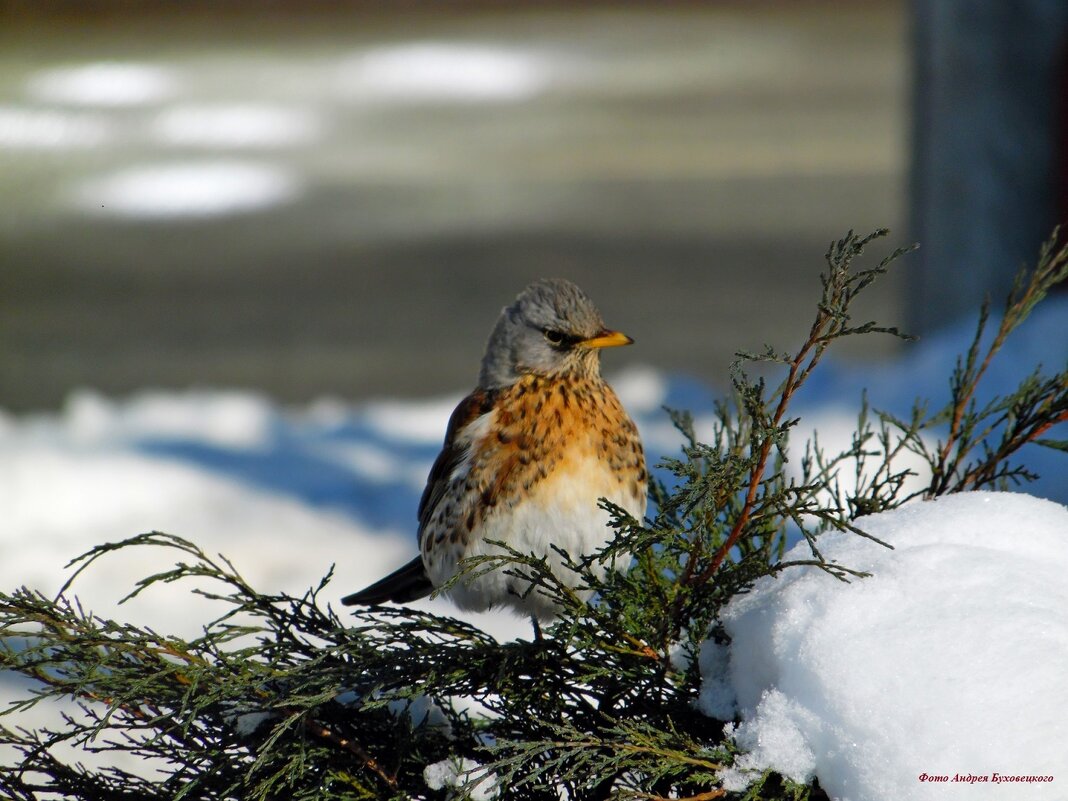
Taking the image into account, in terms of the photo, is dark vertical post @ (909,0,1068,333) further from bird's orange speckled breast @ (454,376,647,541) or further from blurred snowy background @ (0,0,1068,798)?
bird's orange speckled breast @ (454,376,647,541)

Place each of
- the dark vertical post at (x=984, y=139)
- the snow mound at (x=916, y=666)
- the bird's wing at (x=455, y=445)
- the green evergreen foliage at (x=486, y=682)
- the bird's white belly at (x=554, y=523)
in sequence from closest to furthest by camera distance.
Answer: the snow mound at (x=916, y=666) < the green evergreen foliage at (x=486, y=682) < the bird's white belly at (x=554, y=523) < the bird's wing at (x=455, y=445) < the dark vertical post at (x=984, y=139)

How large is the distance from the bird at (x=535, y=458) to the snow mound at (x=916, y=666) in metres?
0.46

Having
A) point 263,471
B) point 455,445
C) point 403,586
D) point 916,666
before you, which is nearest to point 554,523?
point 455,445

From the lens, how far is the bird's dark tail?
188 centimetres

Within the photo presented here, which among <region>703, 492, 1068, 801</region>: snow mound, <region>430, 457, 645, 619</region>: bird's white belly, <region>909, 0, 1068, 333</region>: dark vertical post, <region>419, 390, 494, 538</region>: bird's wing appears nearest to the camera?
<region>703, 492, 1068, 801</region>: snow mound

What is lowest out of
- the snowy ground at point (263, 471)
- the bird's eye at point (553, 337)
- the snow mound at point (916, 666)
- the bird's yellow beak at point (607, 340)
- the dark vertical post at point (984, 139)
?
the snow mound at point (916, 666)

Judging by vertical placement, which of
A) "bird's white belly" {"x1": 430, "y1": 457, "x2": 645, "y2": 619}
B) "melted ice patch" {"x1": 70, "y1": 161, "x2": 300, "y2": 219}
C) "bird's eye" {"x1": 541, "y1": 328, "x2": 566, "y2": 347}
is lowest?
"bird's white belly" {"x1": 430, "y1": 457, "x2": 645, "y2": 619}

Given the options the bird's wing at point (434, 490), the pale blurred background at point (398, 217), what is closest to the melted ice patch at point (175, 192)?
the pale blurred background at point (398, 217)

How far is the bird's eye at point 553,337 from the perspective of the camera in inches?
70.5

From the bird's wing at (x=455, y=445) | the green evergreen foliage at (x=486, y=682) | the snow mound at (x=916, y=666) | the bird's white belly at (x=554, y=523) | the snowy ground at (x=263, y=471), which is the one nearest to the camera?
the snow mound at (x=916, y=666)

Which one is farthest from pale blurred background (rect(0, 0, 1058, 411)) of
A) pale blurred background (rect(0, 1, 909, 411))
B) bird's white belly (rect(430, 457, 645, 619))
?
bird's white belly (rect(430, 457, 645, 619))

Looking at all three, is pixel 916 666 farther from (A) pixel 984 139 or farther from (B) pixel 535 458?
(A) pixel 984 139

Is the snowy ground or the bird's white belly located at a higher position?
the snowy ground

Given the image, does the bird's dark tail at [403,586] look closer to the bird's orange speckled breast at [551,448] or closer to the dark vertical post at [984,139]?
the bird's orange speckled breast at [551,448]
